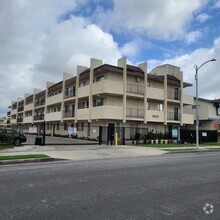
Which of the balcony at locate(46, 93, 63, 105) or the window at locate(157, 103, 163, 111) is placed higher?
the balcony at locate(46, 93, 63, 105)

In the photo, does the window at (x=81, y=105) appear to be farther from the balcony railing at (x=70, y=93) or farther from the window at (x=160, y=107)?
the window at (x=160, y=107)

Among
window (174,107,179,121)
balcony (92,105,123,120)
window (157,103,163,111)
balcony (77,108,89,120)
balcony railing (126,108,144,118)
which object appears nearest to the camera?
balcony (92,105,123,120)

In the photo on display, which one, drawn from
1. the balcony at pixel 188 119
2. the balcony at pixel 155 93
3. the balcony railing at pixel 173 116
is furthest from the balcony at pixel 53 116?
the balcony at pixel 188 119

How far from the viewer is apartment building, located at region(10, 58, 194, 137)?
33.4m

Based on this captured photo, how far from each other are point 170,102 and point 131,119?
8724 mm

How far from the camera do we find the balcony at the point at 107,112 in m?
31.6

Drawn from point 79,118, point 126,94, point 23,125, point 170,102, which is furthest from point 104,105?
point 23,125

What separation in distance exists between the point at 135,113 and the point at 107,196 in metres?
29.2

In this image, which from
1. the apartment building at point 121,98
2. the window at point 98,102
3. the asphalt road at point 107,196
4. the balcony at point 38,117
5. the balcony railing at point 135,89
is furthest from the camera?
the balcony at point 38,117

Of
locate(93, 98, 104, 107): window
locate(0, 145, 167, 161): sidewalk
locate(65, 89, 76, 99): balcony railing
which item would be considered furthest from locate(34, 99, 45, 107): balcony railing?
locate(0, 145, 167, 161): sidewalk

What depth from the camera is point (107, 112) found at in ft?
104

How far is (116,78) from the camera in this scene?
1374 inches

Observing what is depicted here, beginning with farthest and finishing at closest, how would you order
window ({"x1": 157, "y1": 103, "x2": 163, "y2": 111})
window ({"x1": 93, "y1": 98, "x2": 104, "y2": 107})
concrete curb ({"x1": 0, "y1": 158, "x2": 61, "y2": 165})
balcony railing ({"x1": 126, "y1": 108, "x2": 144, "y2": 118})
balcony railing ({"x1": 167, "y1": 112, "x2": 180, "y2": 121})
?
balcony railing ({"x1": 167, "y1": 112, "x2": 180, "y2": 121}) → window ({"x1": 157, "y1": 103, "x2": 163, "y2": 111}) → balcony railing ({"x1": 126, "y1": 108, "x2": 144, "y2": 118}) → window ({"x1": 93, "y1": 98, "x2": 104, "y2": 107}) → concrete curb ({"x1": 0, "y1": 158, "x2": 61, "y2": 165})

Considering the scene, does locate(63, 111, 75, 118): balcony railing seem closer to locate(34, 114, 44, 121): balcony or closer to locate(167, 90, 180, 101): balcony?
locate(34, 114, 44, 121): balcony
